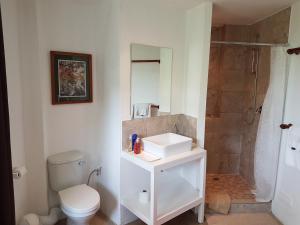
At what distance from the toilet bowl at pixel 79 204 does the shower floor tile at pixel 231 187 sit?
1425 millimetres

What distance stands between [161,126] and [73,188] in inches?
46.1

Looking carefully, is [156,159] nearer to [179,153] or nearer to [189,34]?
[179,153]

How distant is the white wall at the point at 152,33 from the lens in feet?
7.22

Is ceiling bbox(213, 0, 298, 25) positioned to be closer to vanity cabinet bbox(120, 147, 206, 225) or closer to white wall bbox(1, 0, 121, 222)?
white wall bbox(1, 0, 121, 222)

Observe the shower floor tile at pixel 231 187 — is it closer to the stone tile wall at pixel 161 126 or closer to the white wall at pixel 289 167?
the white wall at pixel 289 167

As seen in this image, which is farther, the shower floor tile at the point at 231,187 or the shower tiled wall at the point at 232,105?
the shower tiled wall at the point at 232,105

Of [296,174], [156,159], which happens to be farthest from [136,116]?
[296,174]

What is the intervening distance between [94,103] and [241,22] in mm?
2355

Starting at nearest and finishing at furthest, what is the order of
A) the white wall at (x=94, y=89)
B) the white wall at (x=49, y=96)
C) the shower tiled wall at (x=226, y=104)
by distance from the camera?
the white wall at (x=49, y=96) < the white wall at (x=94, y=89) < the shower tiled wall at (x=226, y=104)

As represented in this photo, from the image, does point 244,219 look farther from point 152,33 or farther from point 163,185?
point 152,33

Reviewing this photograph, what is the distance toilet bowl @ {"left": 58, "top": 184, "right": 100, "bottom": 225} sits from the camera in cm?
206

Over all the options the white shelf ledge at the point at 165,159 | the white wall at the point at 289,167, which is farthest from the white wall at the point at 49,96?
the white wall at the point at 289,167

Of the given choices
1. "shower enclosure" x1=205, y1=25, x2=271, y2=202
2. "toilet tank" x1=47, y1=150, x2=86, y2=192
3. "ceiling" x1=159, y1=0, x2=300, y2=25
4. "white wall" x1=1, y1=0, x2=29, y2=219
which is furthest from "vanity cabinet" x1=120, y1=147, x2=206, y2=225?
"ceiling" x1=159, y1=0, x2=300, y2=25

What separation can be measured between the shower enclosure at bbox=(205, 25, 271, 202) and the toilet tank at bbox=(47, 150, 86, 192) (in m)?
1.82
